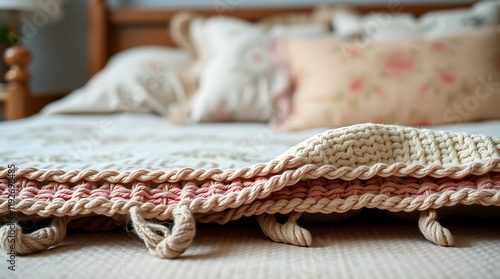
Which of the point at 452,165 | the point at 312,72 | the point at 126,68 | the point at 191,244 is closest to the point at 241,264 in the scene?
the point at 191,244

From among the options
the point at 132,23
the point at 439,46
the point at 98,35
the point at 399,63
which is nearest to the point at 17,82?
the point at 98,35

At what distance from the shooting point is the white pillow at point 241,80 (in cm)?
125

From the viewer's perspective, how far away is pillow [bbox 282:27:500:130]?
1.06 meters

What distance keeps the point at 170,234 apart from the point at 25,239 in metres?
0.18

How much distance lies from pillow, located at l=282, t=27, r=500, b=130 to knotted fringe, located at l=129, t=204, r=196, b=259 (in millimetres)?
620

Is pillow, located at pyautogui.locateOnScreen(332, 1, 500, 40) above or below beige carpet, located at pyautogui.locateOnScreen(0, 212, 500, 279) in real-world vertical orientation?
above

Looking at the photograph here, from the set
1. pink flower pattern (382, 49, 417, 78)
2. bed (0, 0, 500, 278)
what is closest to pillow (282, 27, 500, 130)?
pink flower pattern (382, 49, 417, 78)

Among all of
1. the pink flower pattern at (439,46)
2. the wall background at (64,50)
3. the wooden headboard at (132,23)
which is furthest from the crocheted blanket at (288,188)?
the wall background at (64,50)

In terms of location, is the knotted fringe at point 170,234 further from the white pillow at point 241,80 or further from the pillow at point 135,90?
the pillow at point 135,90

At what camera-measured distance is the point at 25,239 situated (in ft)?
1.76

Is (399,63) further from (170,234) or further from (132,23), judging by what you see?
(132,23)

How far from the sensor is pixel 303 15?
1.66 m

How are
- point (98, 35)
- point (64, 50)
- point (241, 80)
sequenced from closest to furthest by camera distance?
point (241, 80) → point (98, 35) → point (64, 50)

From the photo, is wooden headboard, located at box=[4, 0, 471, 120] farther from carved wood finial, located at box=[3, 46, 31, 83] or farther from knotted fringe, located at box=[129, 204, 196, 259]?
knotted fringe, located at box=[129, 204, 196, 259]
